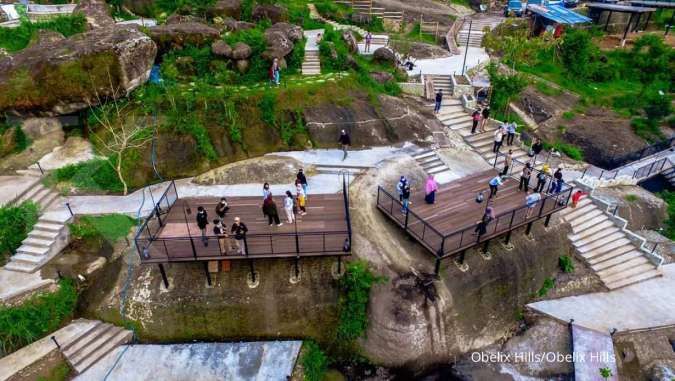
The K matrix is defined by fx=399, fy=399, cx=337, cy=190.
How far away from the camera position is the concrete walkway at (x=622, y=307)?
17688 millimetres

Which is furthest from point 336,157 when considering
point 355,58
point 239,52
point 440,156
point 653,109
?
point 653,109

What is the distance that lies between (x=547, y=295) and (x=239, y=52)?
72.7 ft

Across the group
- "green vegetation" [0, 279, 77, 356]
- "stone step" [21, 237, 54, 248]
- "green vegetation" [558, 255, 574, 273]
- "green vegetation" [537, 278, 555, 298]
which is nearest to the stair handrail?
"green vegetation" [558, 255, 574, 273]

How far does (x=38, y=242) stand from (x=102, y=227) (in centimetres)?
248

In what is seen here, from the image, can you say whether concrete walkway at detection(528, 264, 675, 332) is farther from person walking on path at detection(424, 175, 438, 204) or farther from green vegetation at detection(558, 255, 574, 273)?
person walking on path at detection(424, 175, 438, 204)

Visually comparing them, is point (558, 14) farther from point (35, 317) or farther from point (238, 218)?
point (35, 317)

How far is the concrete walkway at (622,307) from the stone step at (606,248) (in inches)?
75.4

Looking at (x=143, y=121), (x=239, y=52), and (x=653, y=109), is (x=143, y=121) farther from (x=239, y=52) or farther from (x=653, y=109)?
(x=653, y=109)

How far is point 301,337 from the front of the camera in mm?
16391

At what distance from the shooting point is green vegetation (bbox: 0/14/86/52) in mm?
27266

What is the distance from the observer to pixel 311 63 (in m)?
28.4

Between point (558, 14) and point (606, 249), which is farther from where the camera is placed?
point (558, 14)

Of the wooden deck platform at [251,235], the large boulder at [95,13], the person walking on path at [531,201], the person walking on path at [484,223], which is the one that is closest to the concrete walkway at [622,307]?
the person walking on path at [531,201]

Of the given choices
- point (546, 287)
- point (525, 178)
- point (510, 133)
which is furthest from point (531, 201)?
point (510, 133)
